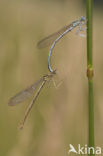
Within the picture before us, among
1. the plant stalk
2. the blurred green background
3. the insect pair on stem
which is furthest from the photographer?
the blurred green background

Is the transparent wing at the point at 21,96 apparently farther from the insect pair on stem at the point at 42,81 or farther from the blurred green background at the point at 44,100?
the blurred green background at the point at 44,100

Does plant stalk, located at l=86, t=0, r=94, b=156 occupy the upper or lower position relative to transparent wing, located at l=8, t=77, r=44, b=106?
upper

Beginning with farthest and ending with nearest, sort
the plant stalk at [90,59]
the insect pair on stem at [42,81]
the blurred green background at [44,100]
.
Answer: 1. the blurred green background at [44,100]
2. the insect pair on stem at [42,81]
3. the plant stalk at [90,59]

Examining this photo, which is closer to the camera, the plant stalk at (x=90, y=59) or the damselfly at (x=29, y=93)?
the plant stalk at (x=90, y=59)

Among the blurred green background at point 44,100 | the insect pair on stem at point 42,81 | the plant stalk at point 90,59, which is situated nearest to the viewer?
the plant stalk at point 90,59

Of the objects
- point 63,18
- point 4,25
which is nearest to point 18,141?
point 4,25

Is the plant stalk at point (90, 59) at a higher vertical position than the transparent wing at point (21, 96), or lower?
higher

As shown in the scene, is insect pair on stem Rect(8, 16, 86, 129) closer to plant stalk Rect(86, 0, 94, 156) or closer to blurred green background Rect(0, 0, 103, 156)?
blurred green background Rect(0, 0, 103, 156)

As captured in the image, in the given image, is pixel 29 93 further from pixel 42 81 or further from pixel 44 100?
pixel 44 100

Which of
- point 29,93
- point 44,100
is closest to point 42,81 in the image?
point 29,93

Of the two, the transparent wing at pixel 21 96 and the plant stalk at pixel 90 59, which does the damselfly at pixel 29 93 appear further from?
the plant stalk at pixel 90 59

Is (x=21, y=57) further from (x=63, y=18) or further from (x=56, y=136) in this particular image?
(x=63, y=18)

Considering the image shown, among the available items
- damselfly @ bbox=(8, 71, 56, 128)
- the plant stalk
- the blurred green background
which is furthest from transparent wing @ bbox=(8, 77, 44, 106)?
the plant stalk

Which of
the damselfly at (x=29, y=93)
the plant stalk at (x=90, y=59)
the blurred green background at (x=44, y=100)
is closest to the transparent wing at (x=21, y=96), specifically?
the damselfly at (x=29, y=93)
